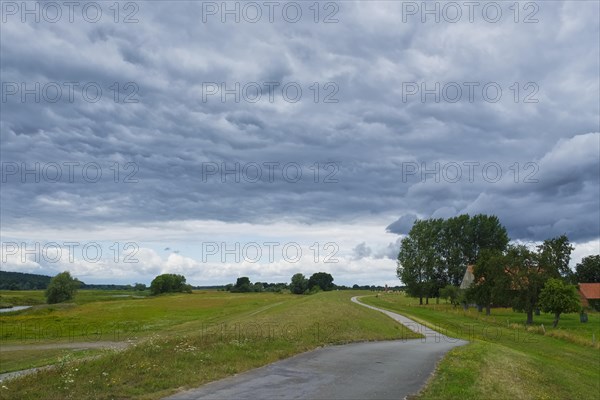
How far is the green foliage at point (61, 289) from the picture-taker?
142000 mm

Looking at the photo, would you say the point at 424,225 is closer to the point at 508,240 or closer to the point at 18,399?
the point at 508,240

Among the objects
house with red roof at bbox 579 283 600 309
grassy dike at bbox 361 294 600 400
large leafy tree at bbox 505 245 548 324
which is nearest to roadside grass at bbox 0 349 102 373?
grassy dike at bbox 361 294 600 400

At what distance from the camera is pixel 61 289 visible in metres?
143

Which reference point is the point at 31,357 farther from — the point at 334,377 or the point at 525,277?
the point at 525,277

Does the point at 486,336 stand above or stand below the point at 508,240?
below

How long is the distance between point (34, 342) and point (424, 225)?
3407 inches

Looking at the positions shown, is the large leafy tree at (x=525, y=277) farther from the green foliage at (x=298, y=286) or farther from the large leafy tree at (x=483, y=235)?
the green foliage at (x=298, y=286)

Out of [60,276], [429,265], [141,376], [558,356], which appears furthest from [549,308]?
[60,276]

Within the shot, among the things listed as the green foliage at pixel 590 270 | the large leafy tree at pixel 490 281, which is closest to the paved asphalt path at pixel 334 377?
the large leafy tree at pixel 490 281

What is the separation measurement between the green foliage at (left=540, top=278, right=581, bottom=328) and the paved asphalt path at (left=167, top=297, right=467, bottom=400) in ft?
133

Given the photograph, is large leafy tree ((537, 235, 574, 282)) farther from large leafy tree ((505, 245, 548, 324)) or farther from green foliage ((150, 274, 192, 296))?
green foliage ((150, 274, 192, 296))

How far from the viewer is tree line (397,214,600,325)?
6291 cm

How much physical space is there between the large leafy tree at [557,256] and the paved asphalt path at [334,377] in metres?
46.7

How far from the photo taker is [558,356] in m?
34.0
